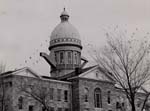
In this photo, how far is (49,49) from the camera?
74250 mm

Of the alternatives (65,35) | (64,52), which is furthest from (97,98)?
(65,35)

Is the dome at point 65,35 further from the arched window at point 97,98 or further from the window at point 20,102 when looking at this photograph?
the window at point 20,102

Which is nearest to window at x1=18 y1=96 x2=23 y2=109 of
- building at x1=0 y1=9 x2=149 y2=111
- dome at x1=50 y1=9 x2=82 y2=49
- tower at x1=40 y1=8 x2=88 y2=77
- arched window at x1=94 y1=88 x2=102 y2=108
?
building at x1=0 y1=9 x2=149 y2=111

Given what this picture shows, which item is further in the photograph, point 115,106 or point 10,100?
point 115,106

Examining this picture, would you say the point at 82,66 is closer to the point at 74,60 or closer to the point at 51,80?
the point at 74,60

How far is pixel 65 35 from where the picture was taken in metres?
72.9

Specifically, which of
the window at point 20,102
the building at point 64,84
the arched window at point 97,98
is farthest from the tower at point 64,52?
the window at point 20,102

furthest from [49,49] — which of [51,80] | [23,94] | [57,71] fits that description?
[23,94]

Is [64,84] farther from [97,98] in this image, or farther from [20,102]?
[20,102]

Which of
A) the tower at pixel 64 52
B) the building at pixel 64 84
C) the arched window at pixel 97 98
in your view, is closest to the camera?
the building at pixel 64 84

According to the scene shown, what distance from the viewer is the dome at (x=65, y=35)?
72.4 m

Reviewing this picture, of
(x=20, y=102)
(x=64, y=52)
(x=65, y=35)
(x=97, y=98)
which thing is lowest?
(x=20, y=102)

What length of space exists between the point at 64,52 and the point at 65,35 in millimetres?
3680

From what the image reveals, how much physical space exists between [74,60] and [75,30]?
6.97 metres
